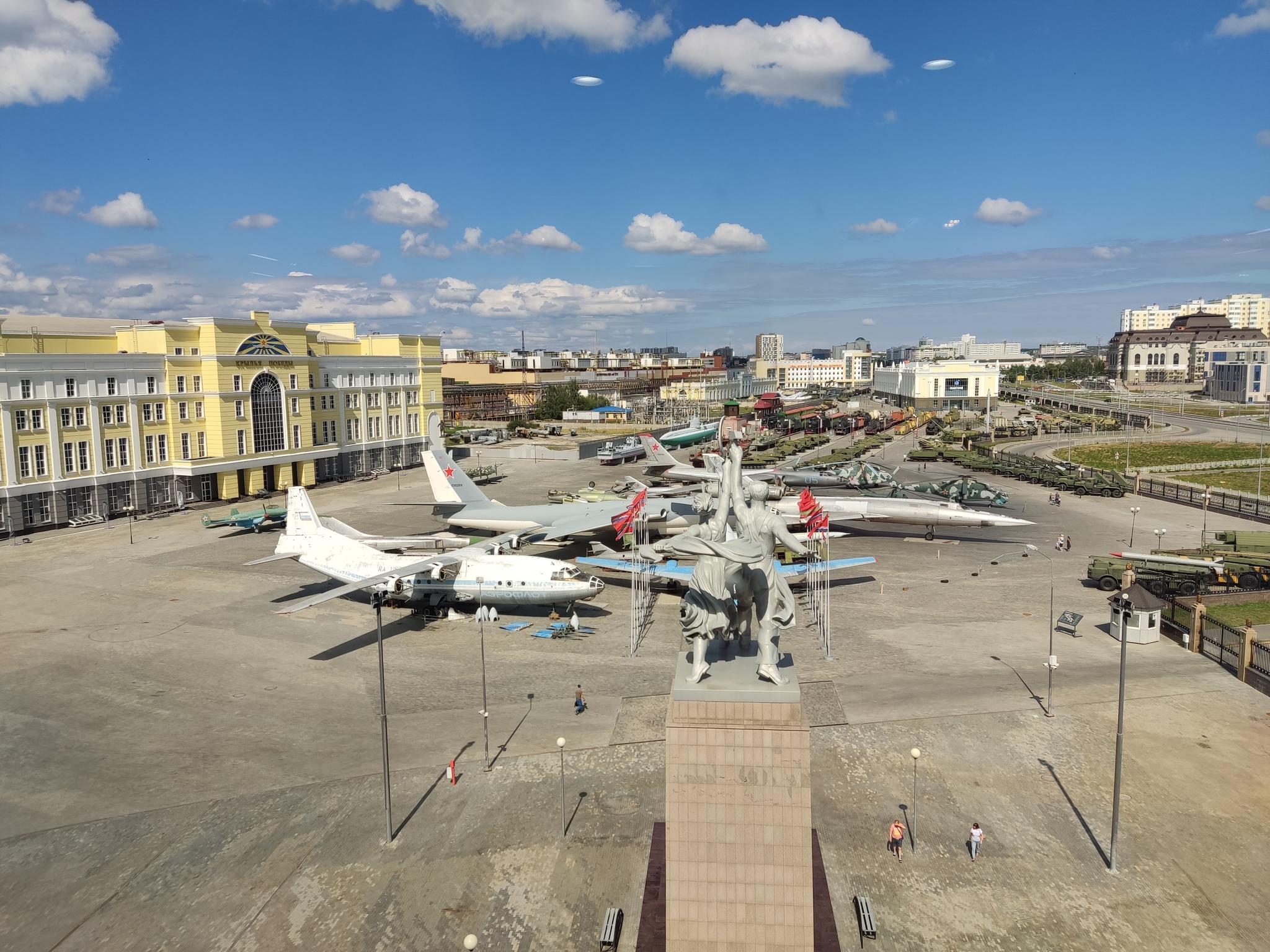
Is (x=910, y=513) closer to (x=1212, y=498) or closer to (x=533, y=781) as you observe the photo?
(x=1212, y=498)

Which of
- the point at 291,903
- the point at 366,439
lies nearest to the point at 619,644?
the point at 291,903

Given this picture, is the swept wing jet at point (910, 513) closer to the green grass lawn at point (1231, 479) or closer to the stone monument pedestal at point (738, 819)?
the stone monument pedestal at point (738, 819)

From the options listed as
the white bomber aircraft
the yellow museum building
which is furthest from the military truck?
the yellow museum building

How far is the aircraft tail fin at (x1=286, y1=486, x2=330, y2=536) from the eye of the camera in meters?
46.4

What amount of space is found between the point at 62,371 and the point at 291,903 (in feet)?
214

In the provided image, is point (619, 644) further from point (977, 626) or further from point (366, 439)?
point (366, 439)

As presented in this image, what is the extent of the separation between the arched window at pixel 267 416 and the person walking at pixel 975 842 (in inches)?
3157

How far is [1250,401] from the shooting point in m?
185

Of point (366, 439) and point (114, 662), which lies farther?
point (366, 439)

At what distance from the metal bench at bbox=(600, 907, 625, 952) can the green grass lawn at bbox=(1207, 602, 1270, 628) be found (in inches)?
1493

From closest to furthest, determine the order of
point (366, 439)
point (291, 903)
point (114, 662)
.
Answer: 1. point (291, 903)
2. point (114, 662)
3. point (366, 439)

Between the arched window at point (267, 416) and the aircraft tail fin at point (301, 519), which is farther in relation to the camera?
the arched window at point (267, 416)

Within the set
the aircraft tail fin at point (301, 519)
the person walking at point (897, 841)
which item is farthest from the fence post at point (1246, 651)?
the aircraft tail fin at point (301, 519)

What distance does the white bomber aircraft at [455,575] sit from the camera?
41.9m
